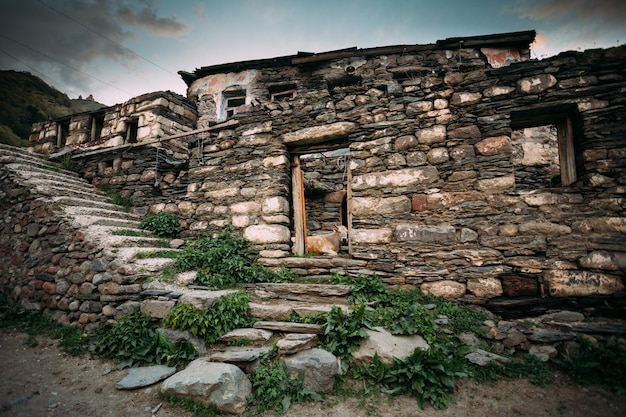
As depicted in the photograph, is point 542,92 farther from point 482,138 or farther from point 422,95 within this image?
point 422,95

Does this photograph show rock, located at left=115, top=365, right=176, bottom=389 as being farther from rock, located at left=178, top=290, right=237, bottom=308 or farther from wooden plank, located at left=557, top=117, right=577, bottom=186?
wooden plank, located at left=557, top=117, right=577, bottom=186

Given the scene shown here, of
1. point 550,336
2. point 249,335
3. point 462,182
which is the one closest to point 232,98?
point 462,182

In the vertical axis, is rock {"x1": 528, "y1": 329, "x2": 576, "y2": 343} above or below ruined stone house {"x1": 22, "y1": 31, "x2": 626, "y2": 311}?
below

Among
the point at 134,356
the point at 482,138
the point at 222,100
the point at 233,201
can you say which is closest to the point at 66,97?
the point at 222,100

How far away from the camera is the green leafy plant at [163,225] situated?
213 inches

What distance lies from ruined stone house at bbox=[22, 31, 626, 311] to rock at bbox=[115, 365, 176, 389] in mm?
2083

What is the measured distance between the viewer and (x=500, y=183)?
3.61 m

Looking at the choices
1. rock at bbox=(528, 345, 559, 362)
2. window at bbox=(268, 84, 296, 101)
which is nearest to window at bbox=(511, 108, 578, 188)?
rock at bbox=(528, 345, 559, 362)

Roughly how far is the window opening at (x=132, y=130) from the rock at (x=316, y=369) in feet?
31.1

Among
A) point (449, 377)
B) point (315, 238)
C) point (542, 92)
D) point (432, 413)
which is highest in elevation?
point (542, 92)

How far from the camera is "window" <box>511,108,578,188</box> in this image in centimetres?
368

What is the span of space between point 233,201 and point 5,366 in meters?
3.38

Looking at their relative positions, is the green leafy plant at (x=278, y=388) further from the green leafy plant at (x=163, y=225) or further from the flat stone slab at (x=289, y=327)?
the green leafy plant at (x=163, y=225)

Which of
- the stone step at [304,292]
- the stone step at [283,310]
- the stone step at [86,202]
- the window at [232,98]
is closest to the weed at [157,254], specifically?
the stone step at [304,292]
